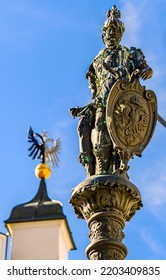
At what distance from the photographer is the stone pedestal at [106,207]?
1030 cm

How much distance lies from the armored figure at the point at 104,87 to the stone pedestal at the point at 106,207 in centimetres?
30

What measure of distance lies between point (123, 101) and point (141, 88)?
1.02ft

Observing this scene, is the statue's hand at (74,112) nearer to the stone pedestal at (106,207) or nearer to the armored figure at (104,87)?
the armored figure at (104,87)

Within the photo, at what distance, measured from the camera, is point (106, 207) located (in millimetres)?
10508

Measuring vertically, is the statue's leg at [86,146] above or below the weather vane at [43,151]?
below

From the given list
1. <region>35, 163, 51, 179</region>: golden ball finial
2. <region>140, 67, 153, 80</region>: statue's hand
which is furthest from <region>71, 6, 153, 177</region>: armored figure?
<region>35, 163, 51, 179</region>: golden ball finial

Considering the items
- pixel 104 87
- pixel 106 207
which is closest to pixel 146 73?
pixel 104 87

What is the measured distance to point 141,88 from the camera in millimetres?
11195

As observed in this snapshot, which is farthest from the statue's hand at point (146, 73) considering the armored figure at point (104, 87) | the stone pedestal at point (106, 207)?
the stone pedestal at point (106, 207)
